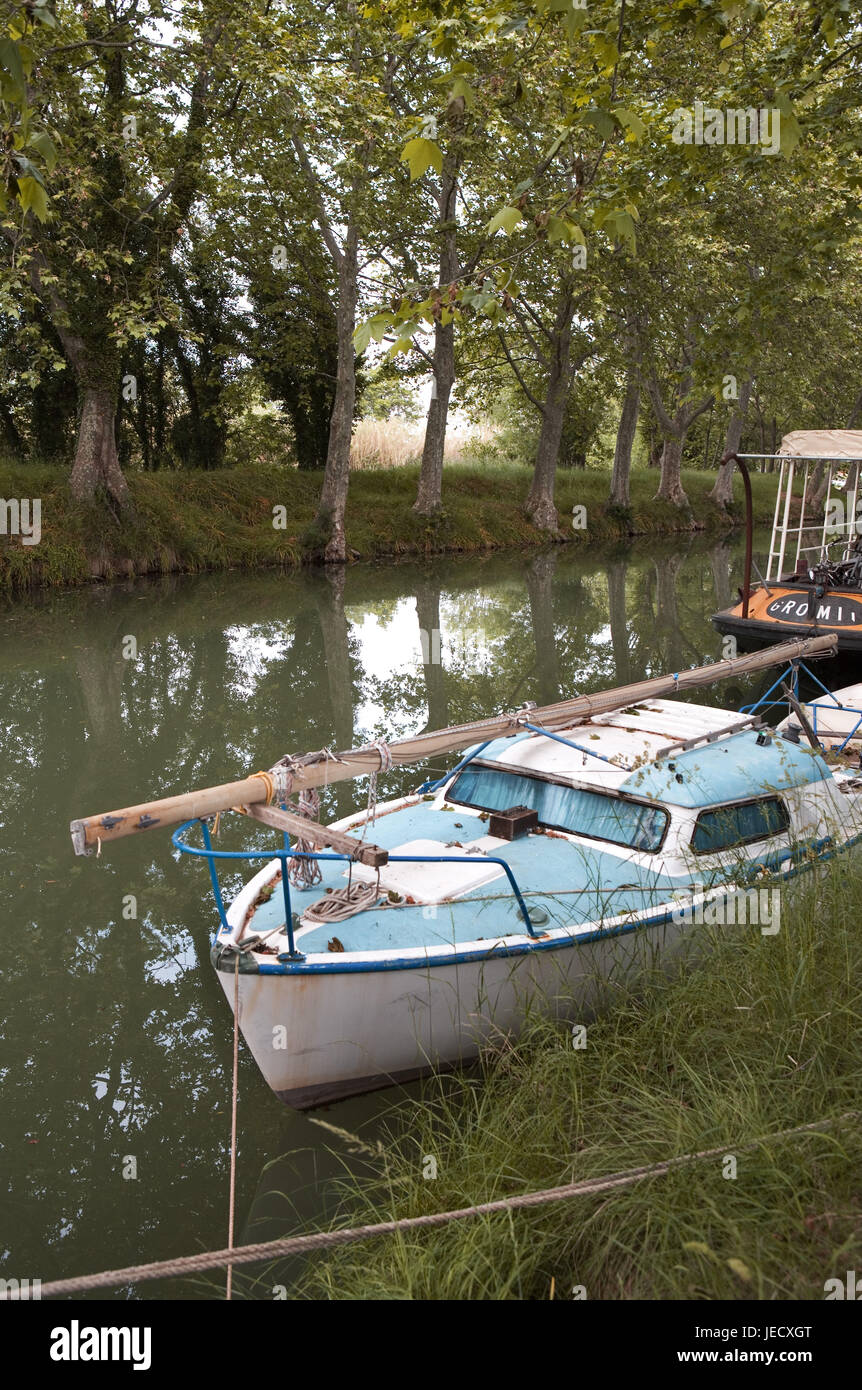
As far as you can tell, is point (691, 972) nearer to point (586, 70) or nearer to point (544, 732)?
point (544, 732)

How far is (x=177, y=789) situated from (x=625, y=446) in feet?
102

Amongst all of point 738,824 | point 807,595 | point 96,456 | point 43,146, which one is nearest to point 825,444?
point 807,595

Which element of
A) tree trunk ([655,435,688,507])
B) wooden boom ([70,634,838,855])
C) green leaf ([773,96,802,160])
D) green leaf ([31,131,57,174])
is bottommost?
wooden boom ([70,634,838,855])

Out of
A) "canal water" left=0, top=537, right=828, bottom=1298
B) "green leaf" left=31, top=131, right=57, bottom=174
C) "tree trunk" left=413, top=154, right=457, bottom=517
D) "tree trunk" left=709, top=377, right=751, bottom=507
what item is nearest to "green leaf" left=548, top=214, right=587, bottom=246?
"green leaf" left=31, top=131, right=57, bottom=174

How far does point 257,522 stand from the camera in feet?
94.3

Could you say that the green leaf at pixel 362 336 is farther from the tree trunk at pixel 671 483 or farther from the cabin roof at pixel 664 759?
the tree trunk at pixel 671 483

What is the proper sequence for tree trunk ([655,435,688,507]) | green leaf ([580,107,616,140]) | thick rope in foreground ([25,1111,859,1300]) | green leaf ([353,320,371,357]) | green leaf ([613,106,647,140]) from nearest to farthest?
thick rope in foreground ([25,1111,859,1300]), green leaf ([353,320,371,357]), green leaf ([613,106,647,140]), green leaf ([580,107,616,140]), tree trunk ([655,435,688,507])

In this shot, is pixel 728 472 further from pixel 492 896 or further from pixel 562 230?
pixel 562 230

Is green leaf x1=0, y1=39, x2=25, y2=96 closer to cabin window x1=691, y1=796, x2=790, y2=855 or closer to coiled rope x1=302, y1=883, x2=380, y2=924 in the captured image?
coiled rope x1=302, y1=883, x2=380, y2=924

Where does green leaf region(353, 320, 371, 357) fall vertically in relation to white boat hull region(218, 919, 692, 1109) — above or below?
above

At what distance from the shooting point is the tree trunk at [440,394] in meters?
28.4

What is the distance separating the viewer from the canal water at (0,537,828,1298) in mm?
5129

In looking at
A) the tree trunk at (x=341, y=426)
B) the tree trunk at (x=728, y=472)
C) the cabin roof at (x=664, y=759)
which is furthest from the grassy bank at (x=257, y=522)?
→ the cabin roof at (x=664, y=759)

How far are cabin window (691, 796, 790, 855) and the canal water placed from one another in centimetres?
261
